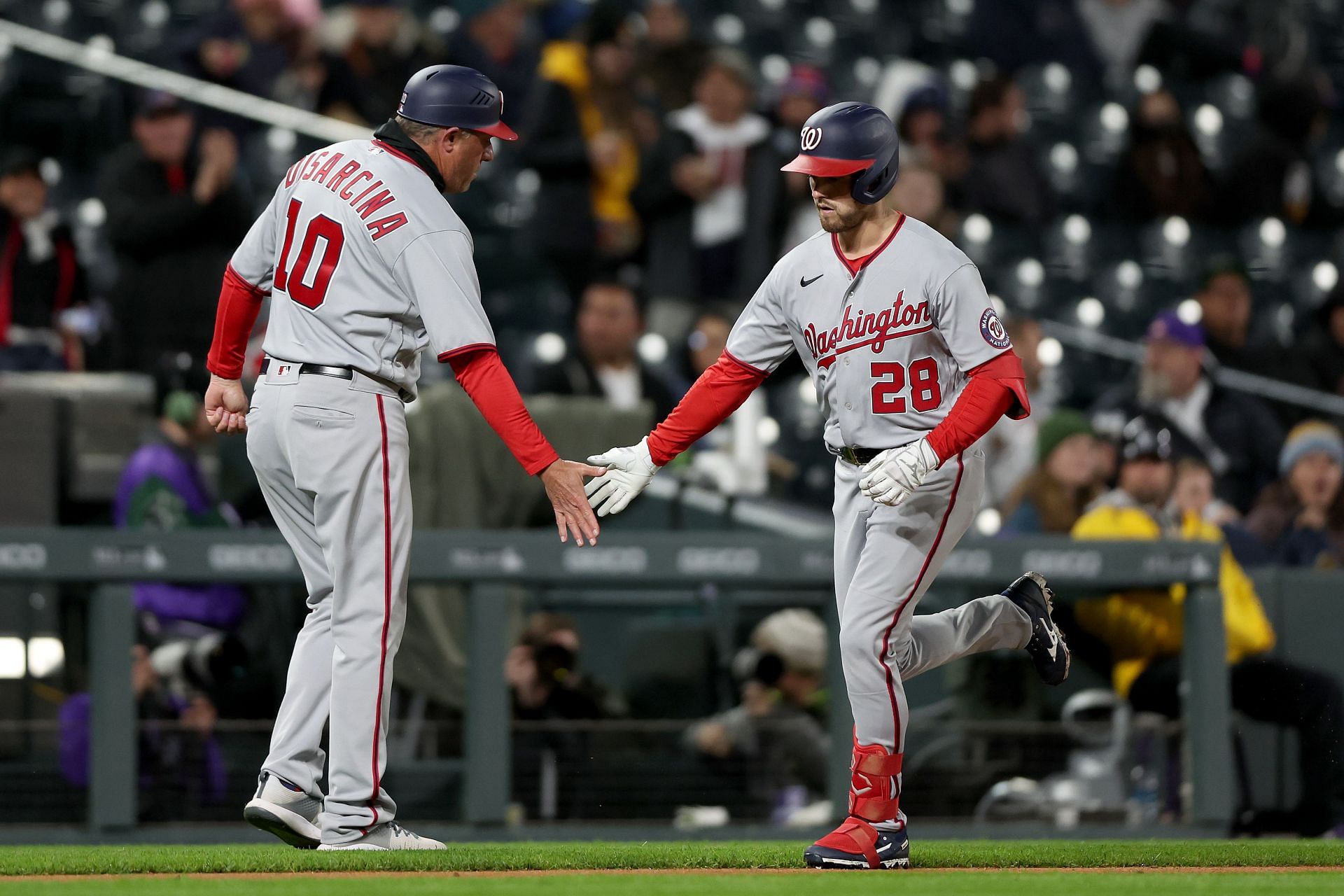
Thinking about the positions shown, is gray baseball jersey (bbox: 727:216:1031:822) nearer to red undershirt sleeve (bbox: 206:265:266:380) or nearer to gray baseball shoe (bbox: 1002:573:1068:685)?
gray baseball shoe (bbox: 1002:573:1068:685)

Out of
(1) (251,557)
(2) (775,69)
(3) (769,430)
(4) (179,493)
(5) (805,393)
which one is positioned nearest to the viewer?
(1) (251,557)

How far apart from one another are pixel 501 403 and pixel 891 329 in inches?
36.3

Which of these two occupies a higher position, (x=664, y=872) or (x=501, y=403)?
(x=501, y=403)

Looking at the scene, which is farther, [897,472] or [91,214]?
[91,214]

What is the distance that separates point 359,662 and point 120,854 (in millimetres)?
823

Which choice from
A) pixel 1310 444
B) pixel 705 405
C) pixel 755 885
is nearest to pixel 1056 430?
pixel 1310 444

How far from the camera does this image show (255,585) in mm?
6184

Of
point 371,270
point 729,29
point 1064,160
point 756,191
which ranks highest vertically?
point 729,29

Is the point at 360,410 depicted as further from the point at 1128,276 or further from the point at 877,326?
the point at 1128,276

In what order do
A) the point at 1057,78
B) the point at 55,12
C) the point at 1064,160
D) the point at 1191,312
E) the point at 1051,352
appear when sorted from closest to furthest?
the point at 1051,352
the point at 1191,312
the point at 55,12
the point at 1064,160
the point at 1057,78

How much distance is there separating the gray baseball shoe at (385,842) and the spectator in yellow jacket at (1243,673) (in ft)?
9.62

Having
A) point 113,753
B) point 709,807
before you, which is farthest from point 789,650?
point 113,753

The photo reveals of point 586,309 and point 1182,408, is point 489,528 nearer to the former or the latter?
point 586,309

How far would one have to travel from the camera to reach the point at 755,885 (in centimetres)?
389
